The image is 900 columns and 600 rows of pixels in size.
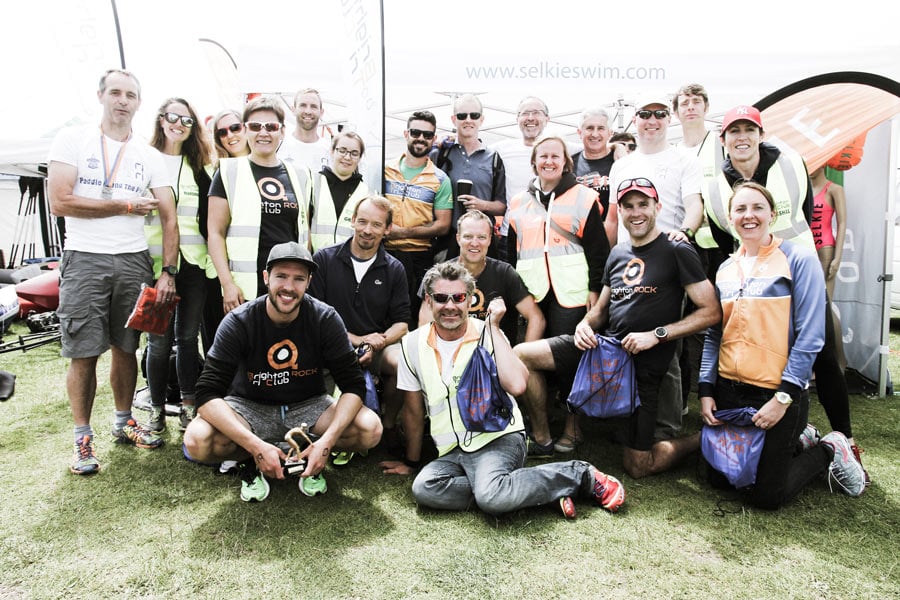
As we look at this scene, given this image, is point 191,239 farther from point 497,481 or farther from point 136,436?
point 497,481

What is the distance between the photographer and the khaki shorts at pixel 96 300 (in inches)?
128

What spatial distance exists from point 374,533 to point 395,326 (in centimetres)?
146

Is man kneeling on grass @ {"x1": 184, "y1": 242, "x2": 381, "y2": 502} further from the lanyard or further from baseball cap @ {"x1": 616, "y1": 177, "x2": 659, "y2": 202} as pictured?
baseball cap @ {"x1": 616, "y1": 177, "x2": 659, "y2": 202}

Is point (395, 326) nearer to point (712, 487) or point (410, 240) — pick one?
point (410, 240)

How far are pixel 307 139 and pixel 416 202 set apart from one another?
1276 millimetres

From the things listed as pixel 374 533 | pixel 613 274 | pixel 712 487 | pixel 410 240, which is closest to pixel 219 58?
pixel 410 240

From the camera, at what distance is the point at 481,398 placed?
9.98ft

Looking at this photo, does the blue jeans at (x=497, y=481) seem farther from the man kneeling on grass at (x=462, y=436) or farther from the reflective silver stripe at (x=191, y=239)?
the reflective silver stripe at (x=191, y=239)

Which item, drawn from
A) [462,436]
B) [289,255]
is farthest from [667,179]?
[289,255]

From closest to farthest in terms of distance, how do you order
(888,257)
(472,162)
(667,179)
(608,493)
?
1. (608,493)
2. (667,179)
3. (472,162)
4. (888,257)

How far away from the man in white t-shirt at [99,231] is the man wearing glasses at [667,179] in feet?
10.5

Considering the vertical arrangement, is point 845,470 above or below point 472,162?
below

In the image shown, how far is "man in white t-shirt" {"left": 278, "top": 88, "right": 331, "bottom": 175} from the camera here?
4.62 metres

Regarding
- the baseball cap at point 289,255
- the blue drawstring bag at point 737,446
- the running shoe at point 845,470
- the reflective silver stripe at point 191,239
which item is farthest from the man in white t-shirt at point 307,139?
the running shoe at point 845,470
